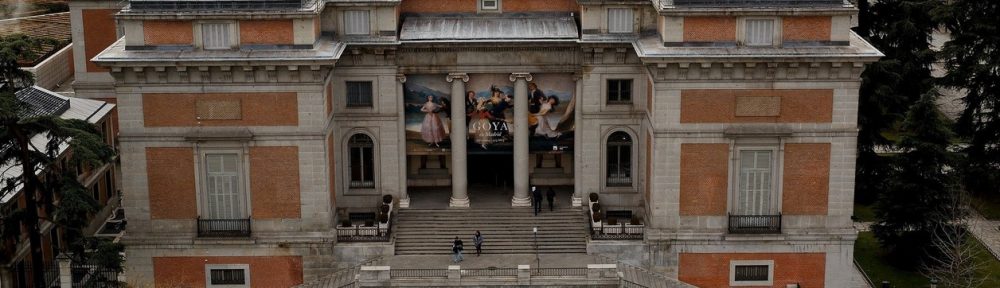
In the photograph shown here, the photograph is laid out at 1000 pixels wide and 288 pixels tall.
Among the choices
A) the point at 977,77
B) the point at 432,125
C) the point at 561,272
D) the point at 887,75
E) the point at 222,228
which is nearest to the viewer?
the point at 561,272

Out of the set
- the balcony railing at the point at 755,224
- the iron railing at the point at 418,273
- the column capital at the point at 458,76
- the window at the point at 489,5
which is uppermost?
the window at the point at 489,5

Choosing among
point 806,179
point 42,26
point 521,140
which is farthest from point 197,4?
point 42,26

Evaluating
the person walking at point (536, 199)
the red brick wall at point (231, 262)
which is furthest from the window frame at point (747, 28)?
the red brick wall at point (231, 262)

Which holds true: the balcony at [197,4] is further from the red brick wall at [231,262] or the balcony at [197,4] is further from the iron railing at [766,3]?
the iron railing at [766,3]

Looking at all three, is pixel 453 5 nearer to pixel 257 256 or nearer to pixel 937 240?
pixel 257 256

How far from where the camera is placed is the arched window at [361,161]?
5916cm

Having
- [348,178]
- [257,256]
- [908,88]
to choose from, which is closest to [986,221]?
[908,88]

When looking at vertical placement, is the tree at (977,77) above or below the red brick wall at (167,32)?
below

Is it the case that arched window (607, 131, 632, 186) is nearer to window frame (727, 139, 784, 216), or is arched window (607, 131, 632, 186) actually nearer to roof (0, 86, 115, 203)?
window frame (727, 139, 784, 216)

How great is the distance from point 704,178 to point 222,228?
65.6 ft

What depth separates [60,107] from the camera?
A: 6394 cm

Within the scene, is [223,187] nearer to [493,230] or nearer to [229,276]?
[229,276]

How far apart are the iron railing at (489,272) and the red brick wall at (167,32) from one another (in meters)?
14.4

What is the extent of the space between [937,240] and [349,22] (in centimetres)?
2673
